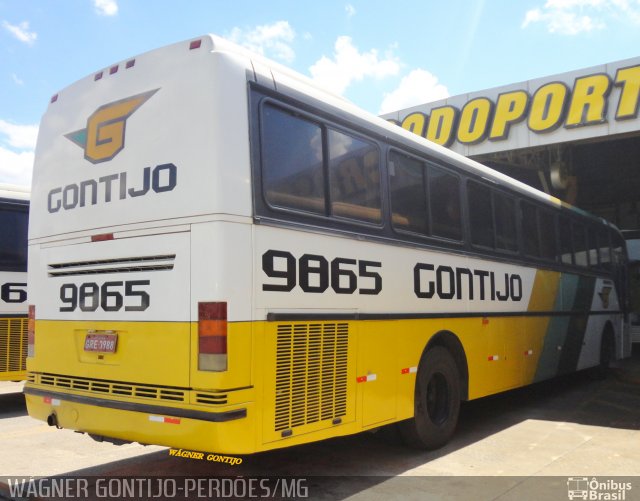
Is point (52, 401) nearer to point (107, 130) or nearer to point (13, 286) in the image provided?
point (107, 130)

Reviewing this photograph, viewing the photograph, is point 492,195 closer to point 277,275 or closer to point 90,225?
point 277,275

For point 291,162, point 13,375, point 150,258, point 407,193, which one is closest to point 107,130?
point 150,258

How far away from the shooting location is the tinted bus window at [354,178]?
514cm

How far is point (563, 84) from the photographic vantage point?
1368 cm

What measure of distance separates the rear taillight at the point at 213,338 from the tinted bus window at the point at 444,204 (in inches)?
121

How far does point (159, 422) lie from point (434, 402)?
3277 millimetres

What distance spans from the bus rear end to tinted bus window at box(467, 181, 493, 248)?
147 inches

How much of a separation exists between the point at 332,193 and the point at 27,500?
3387mm

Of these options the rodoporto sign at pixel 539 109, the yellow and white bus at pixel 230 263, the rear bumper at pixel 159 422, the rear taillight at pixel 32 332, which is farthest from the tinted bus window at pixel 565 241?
the rear taillight at pixel 32 332

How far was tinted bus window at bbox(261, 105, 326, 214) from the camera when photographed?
178 inches

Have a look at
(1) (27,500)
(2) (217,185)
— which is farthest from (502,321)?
(1) (27,500)

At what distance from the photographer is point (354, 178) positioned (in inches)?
211

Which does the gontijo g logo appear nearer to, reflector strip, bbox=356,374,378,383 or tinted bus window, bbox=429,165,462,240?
reflector strip, bbox=356,374,378,383

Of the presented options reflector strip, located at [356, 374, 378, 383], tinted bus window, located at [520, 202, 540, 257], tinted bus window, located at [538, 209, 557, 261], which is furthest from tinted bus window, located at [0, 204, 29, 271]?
tinted bus window, located at [538, 209, 557, 261]
